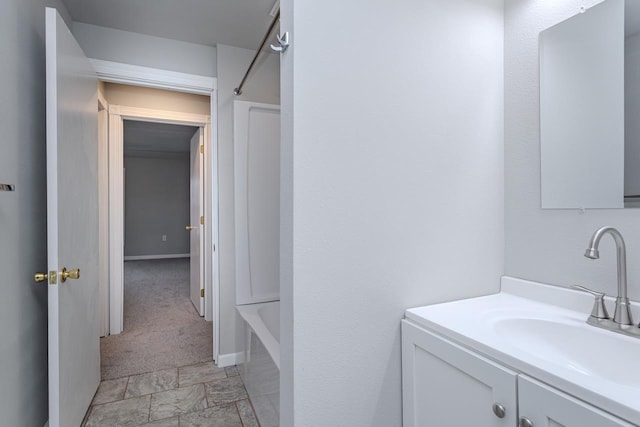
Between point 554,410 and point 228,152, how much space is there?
2402 mm

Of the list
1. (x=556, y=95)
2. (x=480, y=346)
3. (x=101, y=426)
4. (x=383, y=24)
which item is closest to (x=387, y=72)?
(x=383, y=24)

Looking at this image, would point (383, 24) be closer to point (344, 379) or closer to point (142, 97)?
point (344, 379)

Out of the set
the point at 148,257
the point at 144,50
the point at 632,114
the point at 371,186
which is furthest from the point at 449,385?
the point at 148,257

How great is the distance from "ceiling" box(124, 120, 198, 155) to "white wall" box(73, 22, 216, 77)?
213 cm

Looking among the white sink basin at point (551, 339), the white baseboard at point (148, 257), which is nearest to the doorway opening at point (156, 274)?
the white baseboard at point (148, 257)

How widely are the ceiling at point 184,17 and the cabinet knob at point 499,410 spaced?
2327 millimetres

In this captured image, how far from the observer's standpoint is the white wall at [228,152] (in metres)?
2.50

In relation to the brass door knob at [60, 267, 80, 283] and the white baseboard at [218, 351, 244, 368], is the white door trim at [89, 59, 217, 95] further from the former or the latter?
the white baseboard at [218, 351, 244, 368]

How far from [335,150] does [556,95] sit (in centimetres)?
91

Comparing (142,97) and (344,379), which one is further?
(142,97)

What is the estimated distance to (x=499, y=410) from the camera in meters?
0.80

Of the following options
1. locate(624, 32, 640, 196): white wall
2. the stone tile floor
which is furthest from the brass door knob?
locate(624, 32, 640, 196): white wall

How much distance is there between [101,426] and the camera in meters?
1.75

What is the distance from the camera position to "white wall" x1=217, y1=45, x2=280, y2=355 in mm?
2498
